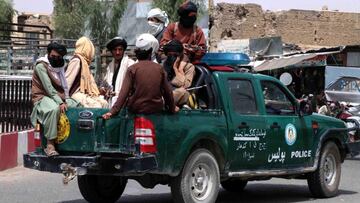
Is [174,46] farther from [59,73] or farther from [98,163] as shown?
[98,163]

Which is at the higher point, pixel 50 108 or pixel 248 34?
pixel 248 34

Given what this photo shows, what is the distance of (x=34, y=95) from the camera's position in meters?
8.55

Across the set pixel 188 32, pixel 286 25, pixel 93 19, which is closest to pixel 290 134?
pixel 188 32

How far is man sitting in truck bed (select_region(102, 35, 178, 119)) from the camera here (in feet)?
25.7

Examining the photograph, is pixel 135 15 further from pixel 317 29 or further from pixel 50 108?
pixel 50 108

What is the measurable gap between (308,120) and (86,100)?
3.22 meters

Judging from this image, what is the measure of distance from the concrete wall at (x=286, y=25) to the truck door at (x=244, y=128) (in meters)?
28.3

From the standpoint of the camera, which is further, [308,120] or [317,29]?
[317,29]

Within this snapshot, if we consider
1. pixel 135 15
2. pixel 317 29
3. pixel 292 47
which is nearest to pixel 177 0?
pixel 135 15

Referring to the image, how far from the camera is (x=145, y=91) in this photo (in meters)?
7.93

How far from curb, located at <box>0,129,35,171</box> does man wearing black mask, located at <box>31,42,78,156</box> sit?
4.37 meters

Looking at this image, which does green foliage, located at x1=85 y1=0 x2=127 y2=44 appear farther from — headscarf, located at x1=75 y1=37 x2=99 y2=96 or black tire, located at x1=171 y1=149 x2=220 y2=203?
black tire, located at x1=171 y1=149 x2=220 y2=203

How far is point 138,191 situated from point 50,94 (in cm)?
296

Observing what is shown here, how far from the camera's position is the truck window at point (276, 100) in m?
9.60
